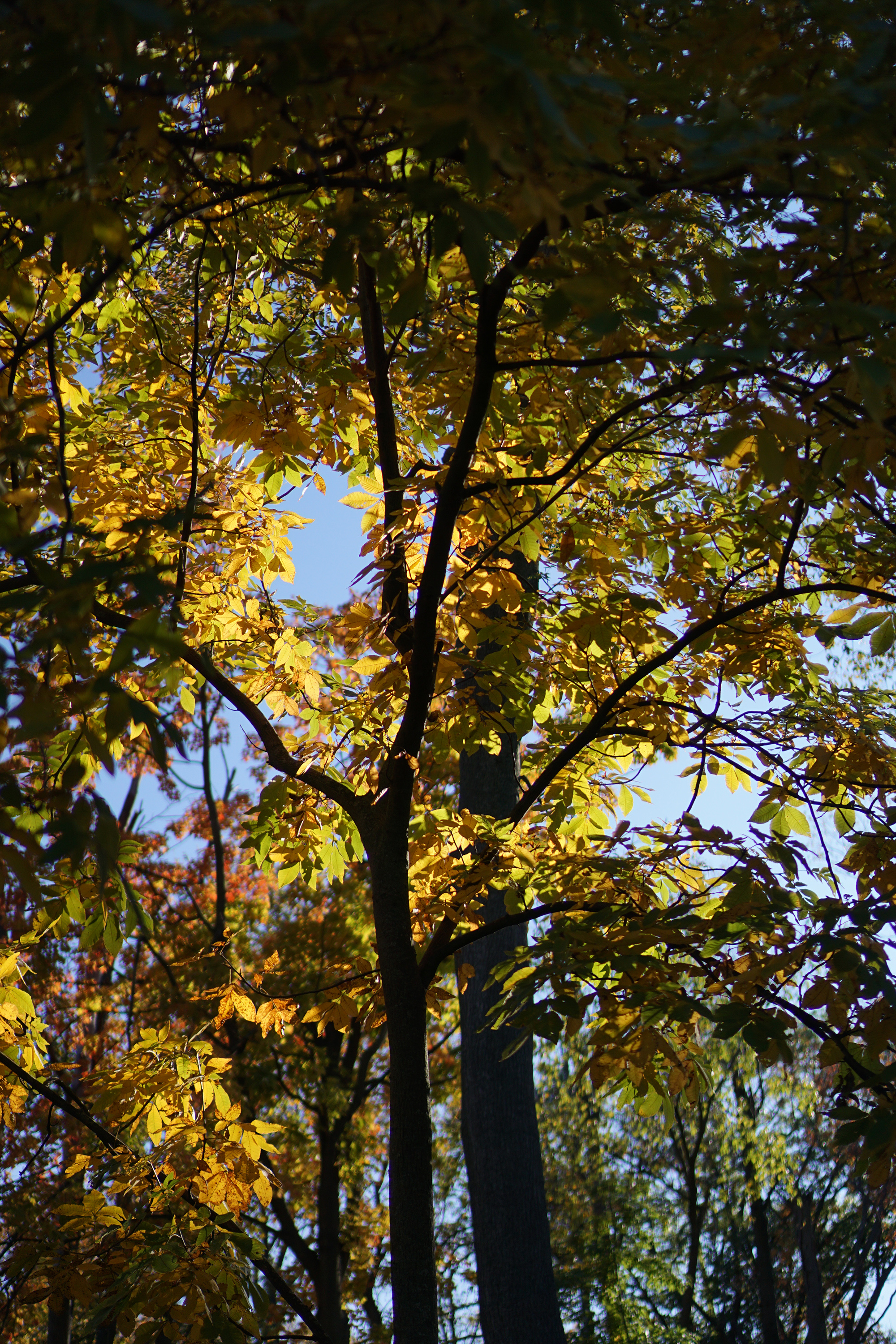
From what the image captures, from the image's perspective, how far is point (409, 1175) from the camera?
3207mm

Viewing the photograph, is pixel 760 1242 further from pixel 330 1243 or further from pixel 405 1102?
pixel 405 1102

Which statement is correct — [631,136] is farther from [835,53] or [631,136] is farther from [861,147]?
[861,147]

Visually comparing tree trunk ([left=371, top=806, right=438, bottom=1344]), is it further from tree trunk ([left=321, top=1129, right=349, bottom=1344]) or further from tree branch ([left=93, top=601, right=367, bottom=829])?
tree trunk ([left=321, top=1129, right=349, bottom=1344])

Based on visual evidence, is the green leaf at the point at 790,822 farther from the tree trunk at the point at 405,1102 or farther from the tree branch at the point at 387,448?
the tree branch at the point at 387,448

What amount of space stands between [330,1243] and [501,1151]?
684 cm

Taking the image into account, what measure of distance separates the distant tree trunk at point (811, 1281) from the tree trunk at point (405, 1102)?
1646 centimetres

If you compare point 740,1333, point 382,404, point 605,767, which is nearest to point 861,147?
point 382,404

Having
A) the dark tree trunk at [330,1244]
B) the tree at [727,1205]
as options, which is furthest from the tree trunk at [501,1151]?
the tree at [727,1205]

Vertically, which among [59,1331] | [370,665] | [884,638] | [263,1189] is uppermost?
[370,665]

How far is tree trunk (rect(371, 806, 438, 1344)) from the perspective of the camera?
122 inches

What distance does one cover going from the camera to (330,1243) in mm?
11812

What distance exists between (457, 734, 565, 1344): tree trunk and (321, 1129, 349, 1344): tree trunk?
18.1ft

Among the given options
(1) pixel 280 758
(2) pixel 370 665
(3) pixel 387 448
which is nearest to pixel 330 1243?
(1) pixel 280 758

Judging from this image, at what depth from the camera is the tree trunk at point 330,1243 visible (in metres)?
11.0
